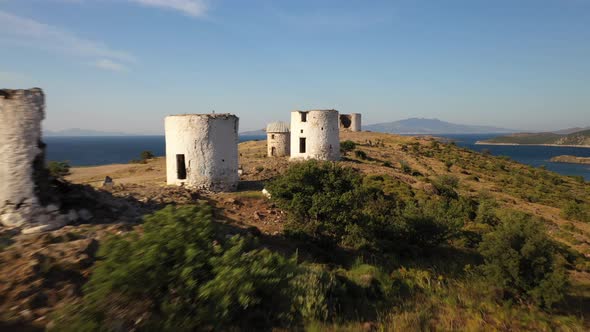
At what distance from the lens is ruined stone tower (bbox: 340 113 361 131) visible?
58.2 meters

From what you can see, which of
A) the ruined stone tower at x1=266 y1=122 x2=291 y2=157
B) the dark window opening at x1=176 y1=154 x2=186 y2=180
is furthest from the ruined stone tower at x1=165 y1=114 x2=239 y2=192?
the ruined stone tower at x1=266 y1=122 x2=291 y2=157

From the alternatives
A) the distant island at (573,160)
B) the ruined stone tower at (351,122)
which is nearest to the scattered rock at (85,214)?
the ruined stone tower at (351,122)

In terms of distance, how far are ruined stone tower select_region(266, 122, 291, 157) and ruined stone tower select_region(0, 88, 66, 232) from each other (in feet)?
80.6

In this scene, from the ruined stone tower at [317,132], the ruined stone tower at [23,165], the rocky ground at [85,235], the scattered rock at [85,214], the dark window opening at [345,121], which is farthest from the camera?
the dark window opening at [345,121]

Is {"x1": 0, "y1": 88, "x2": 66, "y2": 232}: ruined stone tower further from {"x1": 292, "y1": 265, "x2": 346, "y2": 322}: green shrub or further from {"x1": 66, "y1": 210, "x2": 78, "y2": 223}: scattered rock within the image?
{"x1": 292, "y1": 265, "x2": 346, "y2": 322}: green shrub

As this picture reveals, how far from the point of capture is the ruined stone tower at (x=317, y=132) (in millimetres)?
27875

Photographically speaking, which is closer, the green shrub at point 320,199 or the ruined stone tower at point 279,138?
the green shrub at point 320,199

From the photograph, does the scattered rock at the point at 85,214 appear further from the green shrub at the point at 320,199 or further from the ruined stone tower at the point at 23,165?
the green shrub at the point at 320,199

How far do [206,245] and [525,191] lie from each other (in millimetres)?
35940

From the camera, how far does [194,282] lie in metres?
5.02

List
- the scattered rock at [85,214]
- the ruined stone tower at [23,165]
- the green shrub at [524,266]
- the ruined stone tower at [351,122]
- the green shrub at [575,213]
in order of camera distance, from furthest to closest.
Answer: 1. the ruined stone tower at [351,122]
2. the green shrub at [575,213]
3. the scattered rock at [85,214]
4. the ruined stone tower at [23,165]
5. the green shrub at [524,266]

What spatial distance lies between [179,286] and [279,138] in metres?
29.0

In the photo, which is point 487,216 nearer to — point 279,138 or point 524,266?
point 524,266

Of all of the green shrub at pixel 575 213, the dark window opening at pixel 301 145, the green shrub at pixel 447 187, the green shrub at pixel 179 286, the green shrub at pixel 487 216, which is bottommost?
the green shrub at pixel 575 213
